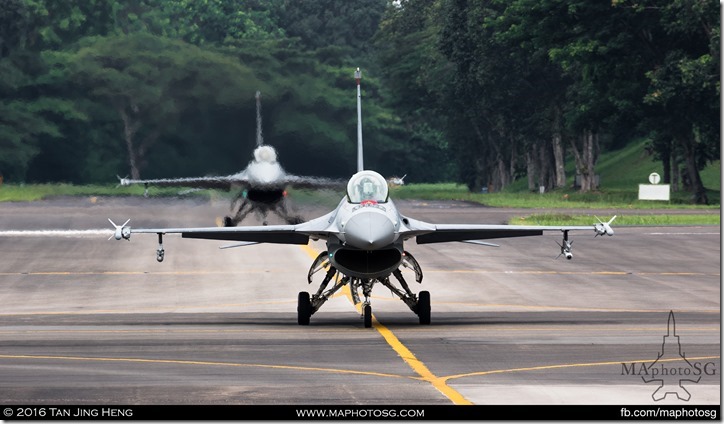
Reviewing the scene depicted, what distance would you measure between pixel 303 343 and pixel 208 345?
1.62 metres

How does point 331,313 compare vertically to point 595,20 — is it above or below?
below

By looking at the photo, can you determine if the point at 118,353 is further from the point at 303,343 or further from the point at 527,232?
the point at 527,232

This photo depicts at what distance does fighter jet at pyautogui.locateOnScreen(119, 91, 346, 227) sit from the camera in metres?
63.0

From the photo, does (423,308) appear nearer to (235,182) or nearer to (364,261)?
(364,261)

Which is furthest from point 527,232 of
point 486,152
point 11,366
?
point 486,152

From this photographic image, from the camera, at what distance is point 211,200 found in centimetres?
6838

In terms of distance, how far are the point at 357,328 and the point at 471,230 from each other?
2997mm

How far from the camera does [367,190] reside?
28750 millimetres

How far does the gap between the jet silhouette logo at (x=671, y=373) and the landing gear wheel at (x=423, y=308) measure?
588 centimetres

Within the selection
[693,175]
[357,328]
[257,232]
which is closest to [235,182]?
[257,232]

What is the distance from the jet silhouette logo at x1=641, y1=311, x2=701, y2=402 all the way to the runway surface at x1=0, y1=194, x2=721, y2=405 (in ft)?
0.15

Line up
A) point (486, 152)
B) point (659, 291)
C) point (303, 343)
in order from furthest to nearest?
1. point (486, 152)
2. point (659, 291)
3. point (303, 343)

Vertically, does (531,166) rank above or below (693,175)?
above

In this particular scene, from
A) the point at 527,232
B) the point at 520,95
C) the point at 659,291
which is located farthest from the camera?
the point at 520,95
